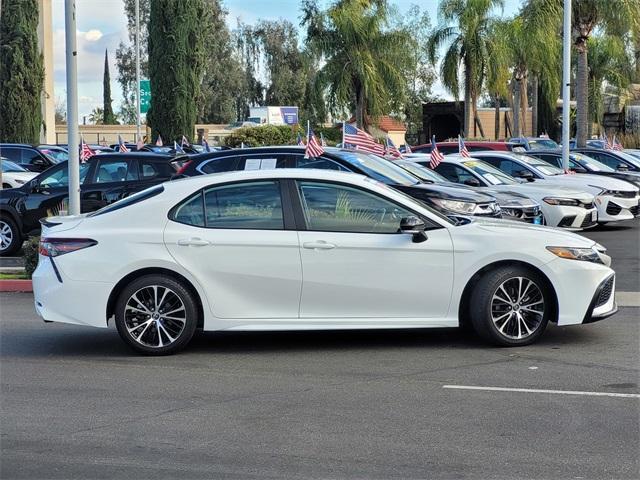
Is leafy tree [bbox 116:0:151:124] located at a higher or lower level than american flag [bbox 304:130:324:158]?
higher

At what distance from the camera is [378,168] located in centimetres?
1465

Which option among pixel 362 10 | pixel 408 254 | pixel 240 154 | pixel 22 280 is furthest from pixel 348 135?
pixel 362 10

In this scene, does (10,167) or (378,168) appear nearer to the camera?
(378,168)

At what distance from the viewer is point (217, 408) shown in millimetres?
6855

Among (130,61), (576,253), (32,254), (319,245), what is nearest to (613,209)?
(576,253)

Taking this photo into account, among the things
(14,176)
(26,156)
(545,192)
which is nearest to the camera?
(545,192)

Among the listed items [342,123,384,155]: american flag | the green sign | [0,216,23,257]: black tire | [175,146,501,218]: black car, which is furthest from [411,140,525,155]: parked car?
the green sign

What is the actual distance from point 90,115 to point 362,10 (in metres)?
63.0

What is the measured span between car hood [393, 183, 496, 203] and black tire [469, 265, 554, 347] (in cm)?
566

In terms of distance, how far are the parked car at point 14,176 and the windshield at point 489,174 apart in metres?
11.4

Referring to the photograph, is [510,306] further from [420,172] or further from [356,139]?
[356,139]

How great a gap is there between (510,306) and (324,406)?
2.43 meters

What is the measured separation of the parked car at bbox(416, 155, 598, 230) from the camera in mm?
18297

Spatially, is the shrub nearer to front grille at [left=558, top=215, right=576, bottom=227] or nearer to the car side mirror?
the car side mirror
